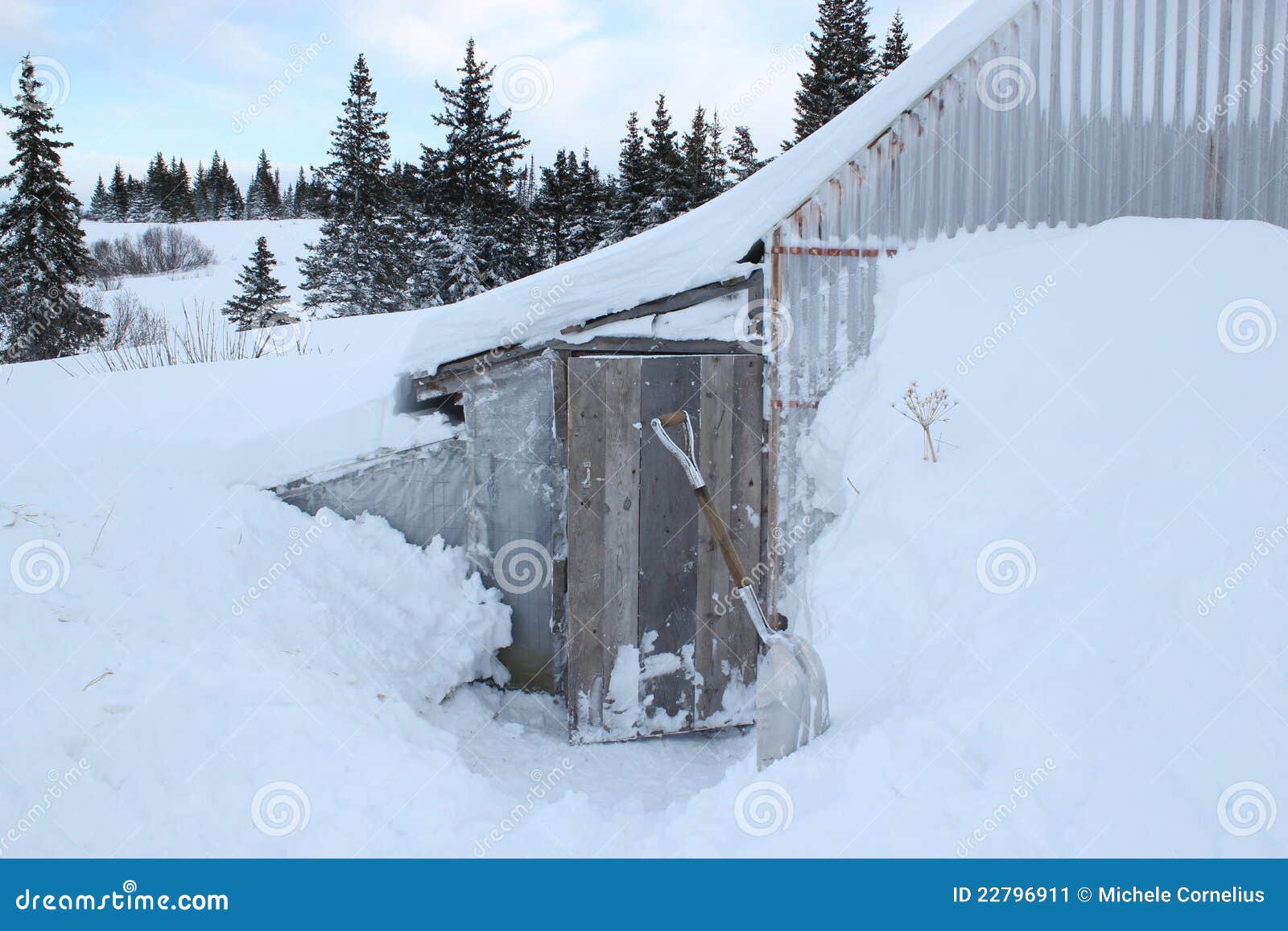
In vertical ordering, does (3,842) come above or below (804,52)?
below

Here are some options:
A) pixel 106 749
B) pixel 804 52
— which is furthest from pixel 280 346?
pixel 804 52

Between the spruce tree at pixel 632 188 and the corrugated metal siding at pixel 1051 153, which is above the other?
the spruce tree at pixel 632 188

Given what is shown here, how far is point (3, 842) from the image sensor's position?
2982mm

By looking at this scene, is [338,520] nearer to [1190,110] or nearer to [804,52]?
[1190,110]

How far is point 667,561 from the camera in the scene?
5512mm

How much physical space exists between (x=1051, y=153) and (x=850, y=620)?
142 inches

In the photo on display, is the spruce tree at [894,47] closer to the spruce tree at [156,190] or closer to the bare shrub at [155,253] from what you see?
the bare shrub at [155,253]

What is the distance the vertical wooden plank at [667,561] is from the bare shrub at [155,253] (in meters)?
43.9

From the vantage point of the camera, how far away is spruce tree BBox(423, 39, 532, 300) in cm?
2394

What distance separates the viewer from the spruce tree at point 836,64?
24.2 meters

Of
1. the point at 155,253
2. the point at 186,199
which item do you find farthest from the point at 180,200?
the point at 155,253

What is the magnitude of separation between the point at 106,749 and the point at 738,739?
150 inches

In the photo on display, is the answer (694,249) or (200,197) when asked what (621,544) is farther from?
(200,197)

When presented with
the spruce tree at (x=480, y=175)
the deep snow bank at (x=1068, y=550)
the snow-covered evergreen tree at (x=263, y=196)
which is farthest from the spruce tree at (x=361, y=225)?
the snow-covered evergreen tree at (x=263, y=196)
